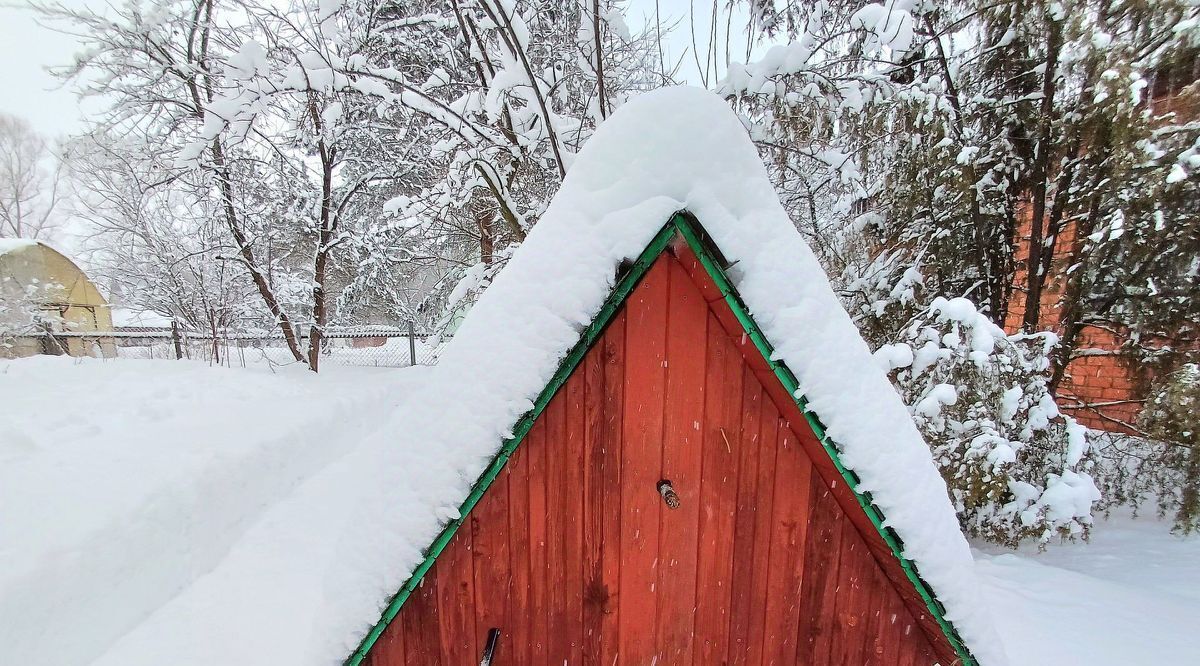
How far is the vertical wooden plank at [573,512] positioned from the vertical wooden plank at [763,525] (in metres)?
0.53

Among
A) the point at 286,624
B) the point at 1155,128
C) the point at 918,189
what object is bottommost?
the point at 286,624

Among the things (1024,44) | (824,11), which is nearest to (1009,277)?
(1024,44)

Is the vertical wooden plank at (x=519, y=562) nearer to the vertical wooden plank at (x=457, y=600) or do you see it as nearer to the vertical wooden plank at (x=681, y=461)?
the vertical wooden plank at (x=457, y=600)

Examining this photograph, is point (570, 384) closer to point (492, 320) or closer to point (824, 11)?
point (492, 320)

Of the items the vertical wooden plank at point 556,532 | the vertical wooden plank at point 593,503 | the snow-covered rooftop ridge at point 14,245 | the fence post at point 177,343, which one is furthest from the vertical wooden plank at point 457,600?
the snow-covered rooftop ridge at point 14,245

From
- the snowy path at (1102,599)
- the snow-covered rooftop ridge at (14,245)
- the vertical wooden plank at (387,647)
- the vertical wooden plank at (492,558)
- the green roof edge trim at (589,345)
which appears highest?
the snow-covered rooftop ridge at (14,245)

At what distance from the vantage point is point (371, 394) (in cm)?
893

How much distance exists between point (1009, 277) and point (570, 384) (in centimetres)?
582

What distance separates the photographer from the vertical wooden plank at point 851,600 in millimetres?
1307

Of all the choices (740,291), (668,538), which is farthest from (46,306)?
(740,291)

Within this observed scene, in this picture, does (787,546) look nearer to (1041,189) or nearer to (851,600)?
(851,600)

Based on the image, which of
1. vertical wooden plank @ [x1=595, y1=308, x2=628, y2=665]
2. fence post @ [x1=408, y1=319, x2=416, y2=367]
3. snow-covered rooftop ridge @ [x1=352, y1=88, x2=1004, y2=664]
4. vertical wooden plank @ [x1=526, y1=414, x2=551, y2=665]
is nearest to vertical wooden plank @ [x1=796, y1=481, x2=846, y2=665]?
snow-covered rooftop ridge @ [x1=352, y1=88, x2=1004, y2=664]

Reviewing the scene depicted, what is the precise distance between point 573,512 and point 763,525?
0.58 metres

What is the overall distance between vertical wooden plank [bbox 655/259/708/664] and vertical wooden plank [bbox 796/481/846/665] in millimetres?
333
